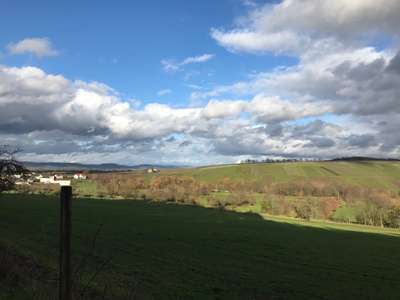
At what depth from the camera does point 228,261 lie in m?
37.5

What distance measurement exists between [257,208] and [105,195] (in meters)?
46.5

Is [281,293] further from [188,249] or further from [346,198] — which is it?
[346,198]

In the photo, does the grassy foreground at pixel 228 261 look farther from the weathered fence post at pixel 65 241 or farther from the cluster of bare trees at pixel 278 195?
the cluster of bare trees at pixel 278 195

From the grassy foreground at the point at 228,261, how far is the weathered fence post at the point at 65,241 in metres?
3.00

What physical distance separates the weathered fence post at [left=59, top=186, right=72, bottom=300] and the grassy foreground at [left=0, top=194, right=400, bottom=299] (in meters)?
3.00

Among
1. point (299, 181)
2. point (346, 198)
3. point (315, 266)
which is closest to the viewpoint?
point (315, 266)

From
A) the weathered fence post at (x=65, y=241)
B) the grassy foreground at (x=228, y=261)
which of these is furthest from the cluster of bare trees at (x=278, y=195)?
the weathered fence post at (x=65, y=241)

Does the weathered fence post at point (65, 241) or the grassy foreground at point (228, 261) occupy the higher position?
the weathered fence post at point (65, 241)

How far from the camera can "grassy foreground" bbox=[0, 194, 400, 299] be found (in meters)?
24.3

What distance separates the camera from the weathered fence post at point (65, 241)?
6.12 m

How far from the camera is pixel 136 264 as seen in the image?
31422 millimetres

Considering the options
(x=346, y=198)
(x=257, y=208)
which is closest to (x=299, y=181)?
(x=346, y=198)

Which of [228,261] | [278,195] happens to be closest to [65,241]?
[228,261]

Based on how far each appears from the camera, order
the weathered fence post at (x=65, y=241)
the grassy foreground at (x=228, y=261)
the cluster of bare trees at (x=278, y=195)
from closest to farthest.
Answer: the weathered fence post at (x=65, y=241), the grassy foreground at (x=228, y=261), the cluster of bare trees at (x=278, y=195)
